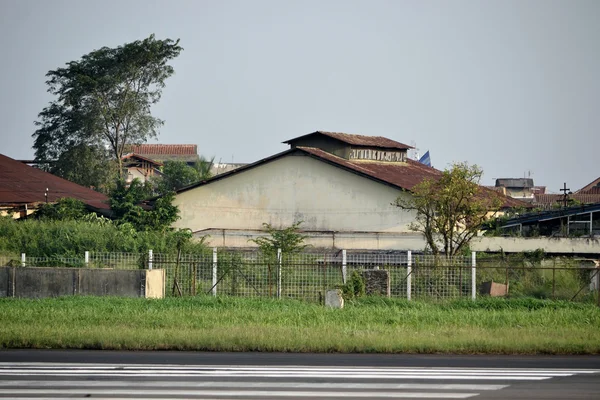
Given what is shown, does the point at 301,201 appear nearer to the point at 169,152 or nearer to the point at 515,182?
the point at 169,152

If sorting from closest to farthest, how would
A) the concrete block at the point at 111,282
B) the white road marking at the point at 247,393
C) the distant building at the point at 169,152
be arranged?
the white road marking at the point at 247,393 < the concrete block at the point at 111,282 < the distant building at the point at 169,152

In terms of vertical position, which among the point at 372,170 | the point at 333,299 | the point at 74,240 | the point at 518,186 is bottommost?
the point at 333,299

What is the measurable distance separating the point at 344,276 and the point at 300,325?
7772 millimetres

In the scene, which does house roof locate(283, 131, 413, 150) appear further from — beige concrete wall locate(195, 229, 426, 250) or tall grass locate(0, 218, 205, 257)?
tall grass locate(0, 218, 205, 257)

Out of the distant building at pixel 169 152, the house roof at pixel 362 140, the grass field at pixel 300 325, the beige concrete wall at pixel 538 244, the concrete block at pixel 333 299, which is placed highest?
the distant building at pixel 169 152

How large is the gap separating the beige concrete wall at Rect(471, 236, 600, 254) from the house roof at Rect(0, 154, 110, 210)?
70.7 feet

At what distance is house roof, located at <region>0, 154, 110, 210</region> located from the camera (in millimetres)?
50469

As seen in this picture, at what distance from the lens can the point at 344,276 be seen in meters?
30.3

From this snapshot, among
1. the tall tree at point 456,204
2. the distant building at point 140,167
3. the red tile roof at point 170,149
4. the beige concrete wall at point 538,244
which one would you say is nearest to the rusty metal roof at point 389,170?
the beige concrete wall at point 538,244

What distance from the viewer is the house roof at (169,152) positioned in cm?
10181

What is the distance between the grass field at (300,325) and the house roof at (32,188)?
77.8ft

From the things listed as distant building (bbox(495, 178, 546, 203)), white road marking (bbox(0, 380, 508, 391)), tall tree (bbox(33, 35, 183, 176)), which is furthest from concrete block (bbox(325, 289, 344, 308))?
distant building (bbox(495, 178, 546, 203))

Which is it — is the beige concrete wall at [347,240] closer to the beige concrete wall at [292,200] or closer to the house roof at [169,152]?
the beige concrete wall at [292,200]

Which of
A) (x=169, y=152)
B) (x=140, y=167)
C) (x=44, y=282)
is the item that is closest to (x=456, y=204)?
(x=44, y=282)
